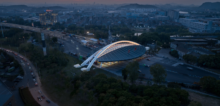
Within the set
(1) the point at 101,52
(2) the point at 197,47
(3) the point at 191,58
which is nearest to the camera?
(1) the point at 101,52

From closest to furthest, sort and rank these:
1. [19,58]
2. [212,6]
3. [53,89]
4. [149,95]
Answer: [149,95] → [53,89] → [19,58] → [212,6]

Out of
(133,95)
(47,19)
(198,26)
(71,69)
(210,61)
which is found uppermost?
(47,19)

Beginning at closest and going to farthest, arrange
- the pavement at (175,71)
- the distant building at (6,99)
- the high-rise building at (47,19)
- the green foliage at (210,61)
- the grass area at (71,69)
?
the distant building at (6,99)
the pavement at (175,71)
the grass area at (71,69)
the green foliage at (210,61)
the high-rise building at (47,19)

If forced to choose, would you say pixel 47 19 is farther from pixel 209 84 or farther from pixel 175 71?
pixel 209 84

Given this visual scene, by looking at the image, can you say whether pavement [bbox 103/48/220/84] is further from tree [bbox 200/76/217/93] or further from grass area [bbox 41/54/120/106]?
grass area [bbox 41/54/120/106]

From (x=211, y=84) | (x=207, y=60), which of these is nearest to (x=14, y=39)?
(x=211, y=84)

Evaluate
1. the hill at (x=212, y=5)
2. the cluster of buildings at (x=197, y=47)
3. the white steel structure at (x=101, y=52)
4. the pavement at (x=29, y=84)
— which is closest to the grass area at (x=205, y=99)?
the cluster of buildings at (x=197, y=47)

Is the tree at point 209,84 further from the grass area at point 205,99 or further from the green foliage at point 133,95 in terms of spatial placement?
the green foliage at point 133,95

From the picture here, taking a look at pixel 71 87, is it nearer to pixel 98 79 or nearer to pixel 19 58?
pixel 98 79

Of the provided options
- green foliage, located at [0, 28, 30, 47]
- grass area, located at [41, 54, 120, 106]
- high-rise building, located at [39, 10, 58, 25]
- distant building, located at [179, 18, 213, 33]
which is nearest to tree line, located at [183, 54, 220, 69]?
grass area, located at [41, 54, 120, 106]

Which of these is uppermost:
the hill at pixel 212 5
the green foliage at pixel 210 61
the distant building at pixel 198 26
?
the hill at pixel 212 5

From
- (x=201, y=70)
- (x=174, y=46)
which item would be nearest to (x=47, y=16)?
(x=174, y=46)
